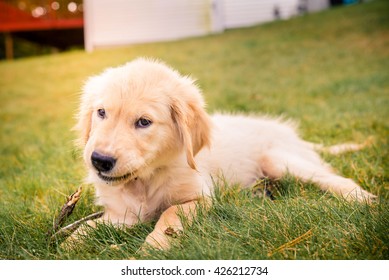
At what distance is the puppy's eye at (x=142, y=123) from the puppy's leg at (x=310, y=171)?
90cm

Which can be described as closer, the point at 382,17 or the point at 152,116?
the point at 152,116

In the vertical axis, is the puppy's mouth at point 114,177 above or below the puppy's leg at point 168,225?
above

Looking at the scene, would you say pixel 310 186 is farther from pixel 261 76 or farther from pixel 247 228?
pixel 261 76

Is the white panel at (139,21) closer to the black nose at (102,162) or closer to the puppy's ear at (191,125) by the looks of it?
the puppy's ear at (191,125)

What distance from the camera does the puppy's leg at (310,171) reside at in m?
2.29

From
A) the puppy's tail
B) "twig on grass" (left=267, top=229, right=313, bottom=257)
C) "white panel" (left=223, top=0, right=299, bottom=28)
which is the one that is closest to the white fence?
"white panel" (left=223, top=0, right=299, bottom=28)

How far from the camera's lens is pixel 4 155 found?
3932 millimetres

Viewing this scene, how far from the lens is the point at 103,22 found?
29.8 ft

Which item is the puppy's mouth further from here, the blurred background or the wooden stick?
the blurred background

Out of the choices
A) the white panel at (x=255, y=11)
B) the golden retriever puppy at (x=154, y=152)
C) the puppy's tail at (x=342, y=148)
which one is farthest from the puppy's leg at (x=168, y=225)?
the white panel at (x=255, y=11)

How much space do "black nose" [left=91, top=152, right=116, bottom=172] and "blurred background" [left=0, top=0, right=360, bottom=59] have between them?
237 inches

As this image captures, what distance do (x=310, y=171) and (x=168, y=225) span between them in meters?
1.01
